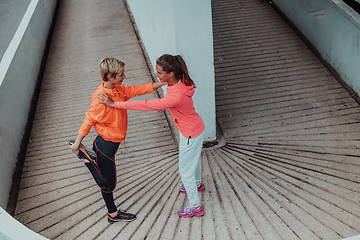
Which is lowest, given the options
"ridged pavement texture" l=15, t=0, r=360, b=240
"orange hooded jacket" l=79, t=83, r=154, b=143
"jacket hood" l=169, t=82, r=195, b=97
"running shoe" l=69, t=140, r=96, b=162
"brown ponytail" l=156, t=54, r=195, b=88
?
"ridged pavement texture" l=15, t=0, r=360, b=240

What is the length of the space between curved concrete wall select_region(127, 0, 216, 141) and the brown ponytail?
851 mm

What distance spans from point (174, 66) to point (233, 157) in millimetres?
1737

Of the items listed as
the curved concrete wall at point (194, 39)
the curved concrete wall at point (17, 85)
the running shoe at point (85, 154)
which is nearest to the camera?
the running shoe at point (85, 154)

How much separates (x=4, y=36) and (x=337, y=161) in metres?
8.64

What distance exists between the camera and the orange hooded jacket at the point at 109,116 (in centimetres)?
243

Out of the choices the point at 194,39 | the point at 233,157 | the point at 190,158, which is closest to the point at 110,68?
the point at 190,158

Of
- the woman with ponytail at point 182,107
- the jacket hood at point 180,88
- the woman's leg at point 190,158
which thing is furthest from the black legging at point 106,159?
the jacket hood at point 180,88

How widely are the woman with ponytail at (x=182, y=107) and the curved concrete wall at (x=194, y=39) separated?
823 millimetres

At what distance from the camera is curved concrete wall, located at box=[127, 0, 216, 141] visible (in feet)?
10.2

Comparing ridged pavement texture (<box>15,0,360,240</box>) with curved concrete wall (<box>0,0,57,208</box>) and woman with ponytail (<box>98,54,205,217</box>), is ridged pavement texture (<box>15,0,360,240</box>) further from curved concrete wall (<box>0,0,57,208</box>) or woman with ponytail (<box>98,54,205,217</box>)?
woman with ponytail (<box>98,54,205,217</box>)

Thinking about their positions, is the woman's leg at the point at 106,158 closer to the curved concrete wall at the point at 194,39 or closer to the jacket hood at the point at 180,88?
the jacket hood at the point at 180,88

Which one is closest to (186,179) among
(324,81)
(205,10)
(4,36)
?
(205,10)

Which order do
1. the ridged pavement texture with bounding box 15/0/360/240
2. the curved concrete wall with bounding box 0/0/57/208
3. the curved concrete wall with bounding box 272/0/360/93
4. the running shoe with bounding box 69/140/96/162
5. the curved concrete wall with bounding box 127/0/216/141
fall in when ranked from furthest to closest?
1. the curved concrete wall with bounding box 272/0/360/93
2. the curved concrete wall with bounding box 0/0/57/208
3. the curved concrete wall with bounding box 127/0/216/141
4. the ridged pavement texture with bounding box 15/0/360/240
5. the running shoe with bounding box 69/140/96/162

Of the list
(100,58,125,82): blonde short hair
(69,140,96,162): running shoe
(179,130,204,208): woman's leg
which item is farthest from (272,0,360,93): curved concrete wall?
(69,140,96,162): running shoe
